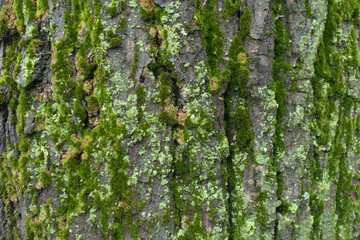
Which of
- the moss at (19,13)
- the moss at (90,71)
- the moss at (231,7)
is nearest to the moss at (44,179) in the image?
the moss at (90,71)

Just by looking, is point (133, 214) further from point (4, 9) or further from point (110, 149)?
point (4, 9)

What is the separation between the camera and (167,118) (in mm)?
1594

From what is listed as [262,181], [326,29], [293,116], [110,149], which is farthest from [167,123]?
[326,29]

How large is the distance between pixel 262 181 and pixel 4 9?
1.94 m

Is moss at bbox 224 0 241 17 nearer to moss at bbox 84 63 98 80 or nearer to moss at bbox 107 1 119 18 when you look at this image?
moss at bbox 107 1 119 18

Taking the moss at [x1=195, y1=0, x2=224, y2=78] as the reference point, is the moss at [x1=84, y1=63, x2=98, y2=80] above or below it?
below

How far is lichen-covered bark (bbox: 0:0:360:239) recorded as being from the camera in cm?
159

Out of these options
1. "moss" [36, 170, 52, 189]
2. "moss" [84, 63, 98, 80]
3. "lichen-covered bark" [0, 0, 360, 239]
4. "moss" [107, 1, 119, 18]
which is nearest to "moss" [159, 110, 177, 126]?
"lichen-covered bark" [0, 0, 360, 239]

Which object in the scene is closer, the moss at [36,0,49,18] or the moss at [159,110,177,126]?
the moss at [159,110,177,126]

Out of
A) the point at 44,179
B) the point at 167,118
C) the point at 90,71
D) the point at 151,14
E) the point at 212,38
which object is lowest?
the point at 44,179

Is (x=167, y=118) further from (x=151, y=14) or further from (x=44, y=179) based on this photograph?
(x=44, y=179)

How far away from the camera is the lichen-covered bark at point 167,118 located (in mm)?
1591

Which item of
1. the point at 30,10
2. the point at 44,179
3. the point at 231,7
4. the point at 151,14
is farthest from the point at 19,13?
the point at 231,7

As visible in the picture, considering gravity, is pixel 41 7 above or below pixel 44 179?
above
